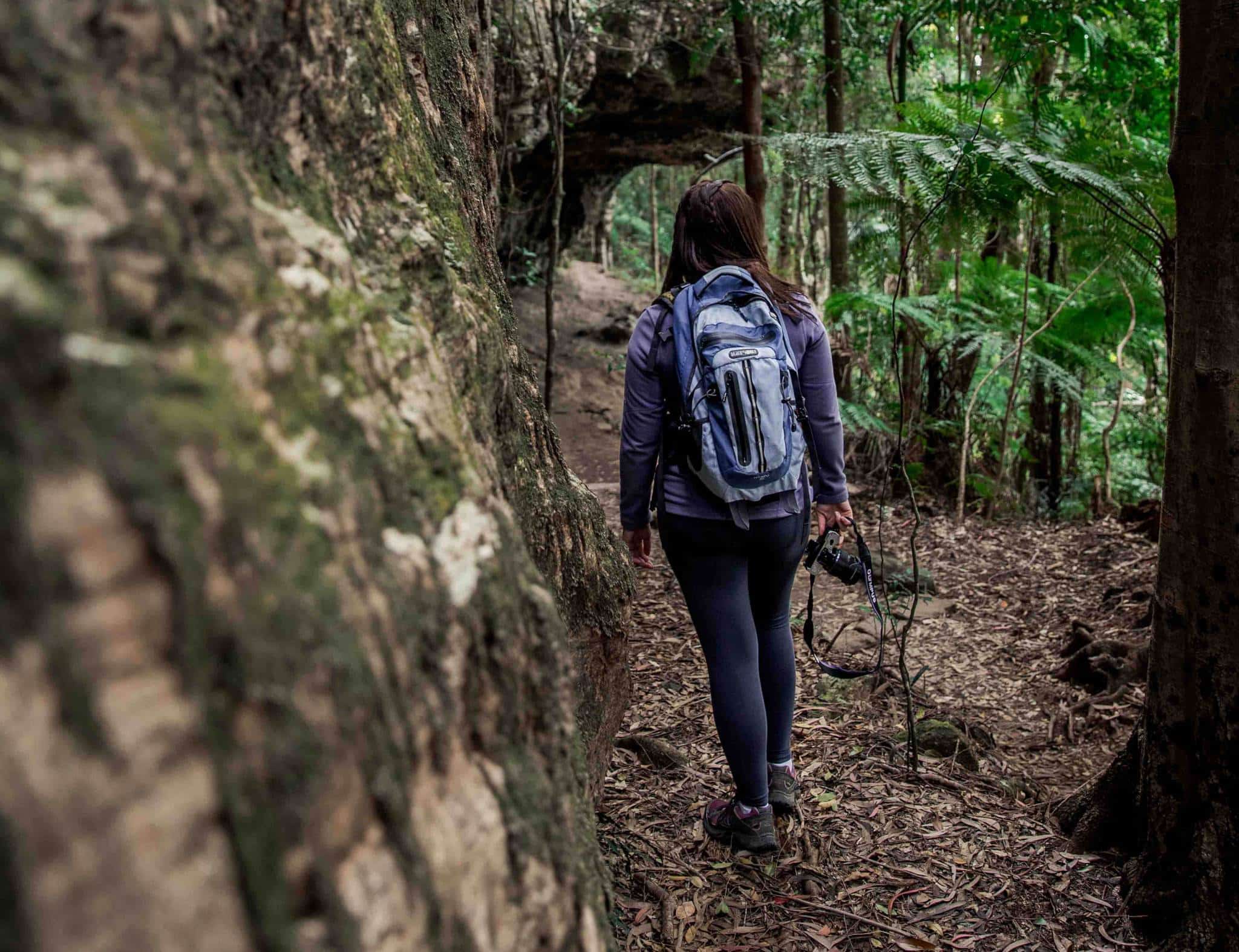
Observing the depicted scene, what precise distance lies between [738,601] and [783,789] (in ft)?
2.28

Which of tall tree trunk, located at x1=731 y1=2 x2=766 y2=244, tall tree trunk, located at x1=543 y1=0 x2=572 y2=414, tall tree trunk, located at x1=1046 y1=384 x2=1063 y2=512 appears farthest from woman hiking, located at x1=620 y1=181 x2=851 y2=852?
tall tree trunk, located at x1=1046 y1=384 x2=1063 y2=512

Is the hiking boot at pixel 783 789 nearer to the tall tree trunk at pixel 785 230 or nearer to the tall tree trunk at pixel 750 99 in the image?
the tall tree trunk at pixel 750 99

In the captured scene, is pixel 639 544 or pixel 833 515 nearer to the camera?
pixel 639 544

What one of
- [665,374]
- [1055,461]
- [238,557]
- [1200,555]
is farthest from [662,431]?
[1055,461]

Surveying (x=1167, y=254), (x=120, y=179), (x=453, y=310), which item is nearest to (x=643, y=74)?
(x=1167, y=254)

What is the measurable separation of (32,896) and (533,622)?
67cm

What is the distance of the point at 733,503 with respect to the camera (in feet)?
7.84

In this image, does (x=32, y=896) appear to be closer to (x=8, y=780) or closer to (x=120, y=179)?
(x=8, y=780)

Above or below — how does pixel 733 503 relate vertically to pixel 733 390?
below

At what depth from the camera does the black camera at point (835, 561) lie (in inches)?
112

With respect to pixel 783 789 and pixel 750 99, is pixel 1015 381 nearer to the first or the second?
pixel 750 99

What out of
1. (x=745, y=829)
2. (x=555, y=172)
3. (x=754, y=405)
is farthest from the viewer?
(x=555, y=172)

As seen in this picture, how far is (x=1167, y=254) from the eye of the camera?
3.57 metres

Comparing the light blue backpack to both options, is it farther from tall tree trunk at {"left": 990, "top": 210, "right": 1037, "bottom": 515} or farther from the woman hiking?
tall tree trunk at {"left": 990, "top": 210, "right": 1037, "bottom": 515}
